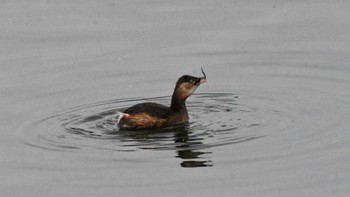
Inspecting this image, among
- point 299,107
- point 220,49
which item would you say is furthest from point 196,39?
point 299,107

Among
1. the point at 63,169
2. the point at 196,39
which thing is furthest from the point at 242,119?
the point at 196,39

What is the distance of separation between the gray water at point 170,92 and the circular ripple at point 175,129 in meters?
0.02

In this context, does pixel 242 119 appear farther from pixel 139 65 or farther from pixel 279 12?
pixel 279 12

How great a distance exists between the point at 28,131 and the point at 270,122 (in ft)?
9.66

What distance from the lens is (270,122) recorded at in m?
14.4

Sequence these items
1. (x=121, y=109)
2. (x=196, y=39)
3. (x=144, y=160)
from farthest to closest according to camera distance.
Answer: (x=196, y=39)
(x=121, y=109)
(x=144, y=160)

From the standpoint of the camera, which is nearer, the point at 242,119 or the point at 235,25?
the point at 242,119

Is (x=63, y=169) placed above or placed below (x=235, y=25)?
below

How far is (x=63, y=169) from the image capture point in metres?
12.7

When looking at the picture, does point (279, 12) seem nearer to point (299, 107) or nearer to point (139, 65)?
point (139, 65)

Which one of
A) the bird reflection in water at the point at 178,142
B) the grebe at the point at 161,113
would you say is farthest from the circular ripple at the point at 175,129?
the grebe at the point at 161,113

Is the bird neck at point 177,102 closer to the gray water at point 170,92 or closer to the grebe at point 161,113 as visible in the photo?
the grebe at point 161,113

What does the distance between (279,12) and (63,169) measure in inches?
298

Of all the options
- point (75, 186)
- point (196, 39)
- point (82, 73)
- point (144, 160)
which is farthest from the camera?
point (196, 39)
